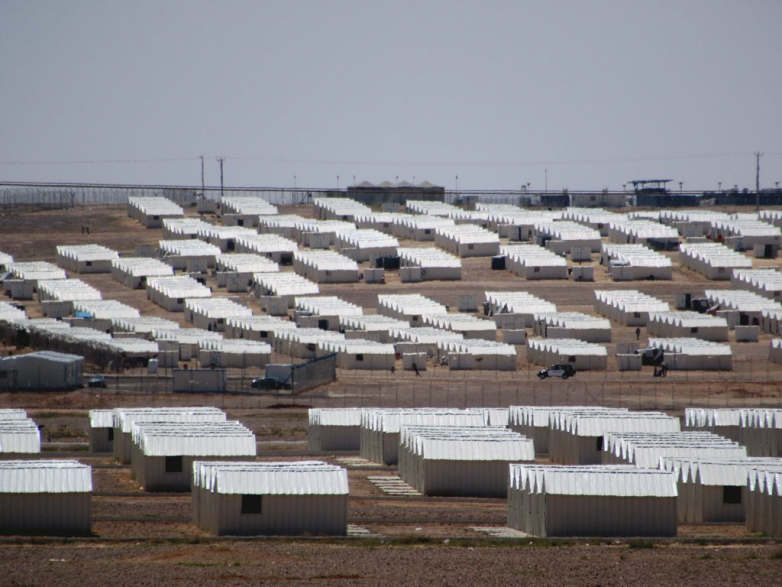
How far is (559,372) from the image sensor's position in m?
86.1

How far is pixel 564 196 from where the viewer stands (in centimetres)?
18938

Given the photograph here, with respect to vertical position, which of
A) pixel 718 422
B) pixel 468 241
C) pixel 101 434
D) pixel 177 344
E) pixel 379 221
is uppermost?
pixel 379 221

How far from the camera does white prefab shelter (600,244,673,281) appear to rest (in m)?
125

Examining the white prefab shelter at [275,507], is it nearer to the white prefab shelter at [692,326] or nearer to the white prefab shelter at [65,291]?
the white prefab shelter at [692,326]

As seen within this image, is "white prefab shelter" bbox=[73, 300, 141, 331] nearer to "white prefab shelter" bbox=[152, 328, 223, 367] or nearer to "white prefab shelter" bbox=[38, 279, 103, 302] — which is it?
"white prefab shelter" bbox=[38, 279, 103, 302]

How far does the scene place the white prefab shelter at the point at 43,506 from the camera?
132 ft

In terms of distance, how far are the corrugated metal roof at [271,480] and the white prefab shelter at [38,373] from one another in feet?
117

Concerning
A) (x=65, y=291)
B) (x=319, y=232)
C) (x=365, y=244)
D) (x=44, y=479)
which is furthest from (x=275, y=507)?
(x=319, y=232)

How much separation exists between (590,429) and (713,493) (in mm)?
10414

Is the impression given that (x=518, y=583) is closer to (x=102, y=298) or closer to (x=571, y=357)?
(x=571, y=357)

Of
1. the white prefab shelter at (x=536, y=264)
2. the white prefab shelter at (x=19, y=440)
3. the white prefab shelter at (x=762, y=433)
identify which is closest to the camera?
the white prefab shelter at (x=19, y=440)

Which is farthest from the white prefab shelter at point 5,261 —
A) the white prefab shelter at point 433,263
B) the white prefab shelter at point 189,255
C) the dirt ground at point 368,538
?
the dirt ground at point 368,538

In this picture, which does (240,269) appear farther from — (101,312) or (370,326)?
(370,326)

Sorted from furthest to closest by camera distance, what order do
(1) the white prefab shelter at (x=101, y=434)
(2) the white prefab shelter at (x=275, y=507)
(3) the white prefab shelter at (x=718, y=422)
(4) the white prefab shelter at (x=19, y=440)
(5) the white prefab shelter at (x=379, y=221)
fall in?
(5) the white prefab shelter at (x=379, y=221) < (3) the white prefab shelter at (x=718, y=422) < (1) the white prefab shelter at (x=101, y=434) < (4) the white prefab shelter at (x=19, y=440) < (2) the white prefab shelter at (x=275, y=507)
